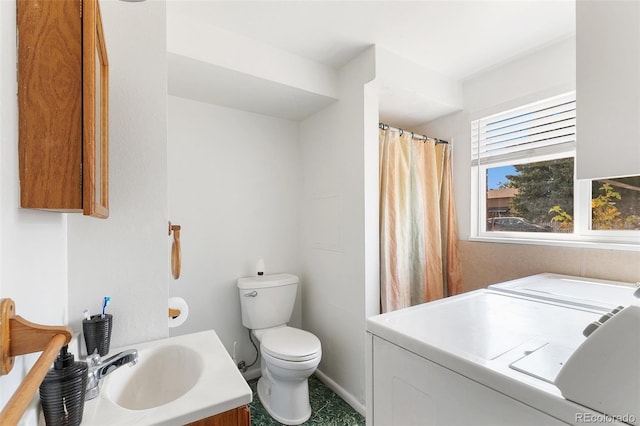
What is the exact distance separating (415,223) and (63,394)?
2.11 metres

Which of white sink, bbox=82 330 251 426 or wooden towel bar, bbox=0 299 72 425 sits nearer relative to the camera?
wooden towel bar, bbox=0 299 72 425

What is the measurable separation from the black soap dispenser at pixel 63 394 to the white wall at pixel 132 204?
0.50m

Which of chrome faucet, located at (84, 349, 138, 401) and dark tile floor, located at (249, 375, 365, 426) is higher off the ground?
chrome faucet, located at (84, 349, 138, 401)

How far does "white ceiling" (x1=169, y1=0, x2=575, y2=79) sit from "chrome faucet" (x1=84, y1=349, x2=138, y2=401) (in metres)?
1.65

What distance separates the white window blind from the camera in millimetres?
1891

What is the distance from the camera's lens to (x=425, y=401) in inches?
35.1

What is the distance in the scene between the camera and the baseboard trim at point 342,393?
1914 millimetres

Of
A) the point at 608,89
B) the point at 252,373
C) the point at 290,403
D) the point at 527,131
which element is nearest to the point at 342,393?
the point at 290,403

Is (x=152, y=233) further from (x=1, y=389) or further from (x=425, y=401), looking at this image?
(x=425, y=401)

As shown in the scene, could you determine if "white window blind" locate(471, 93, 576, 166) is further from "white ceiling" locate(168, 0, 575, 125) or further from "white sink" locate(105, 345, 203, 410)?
"white sink" locate(105, 345, 203, 410)

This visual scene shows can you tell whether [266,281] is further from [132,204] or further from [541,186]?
[541,186]

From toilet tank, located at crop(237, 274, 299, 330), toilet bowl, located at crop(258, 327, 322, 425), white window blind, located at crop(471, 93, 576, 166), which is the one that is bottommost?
toilet bowl, located at crop(258, 327, 322, 425)

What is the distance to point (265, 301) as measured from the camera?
85.6 inches

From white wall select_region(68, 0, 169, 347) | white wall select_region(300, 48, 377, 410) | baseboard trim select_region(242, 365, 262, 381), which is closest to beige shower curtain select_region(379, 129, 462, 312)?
white wall select_region(300, 48, 377, 410)
